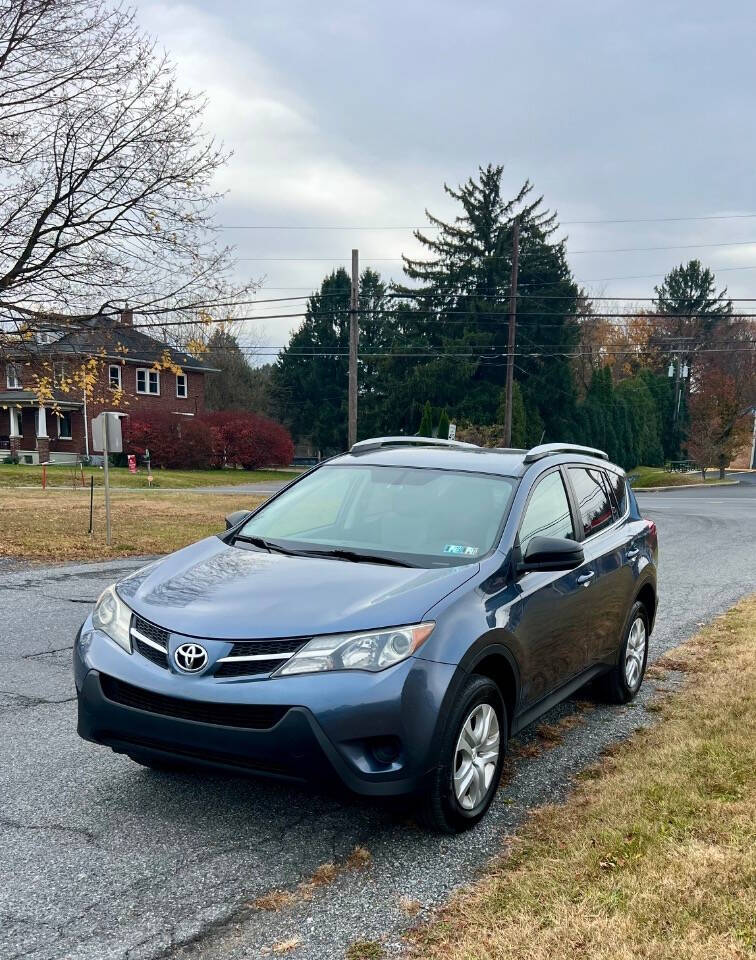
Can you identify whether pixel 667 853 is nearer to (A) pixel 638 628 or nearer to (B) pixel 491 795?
(B) pixel 491 795

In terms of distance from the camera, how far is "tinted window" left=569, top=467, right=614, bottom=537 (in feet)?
17.2

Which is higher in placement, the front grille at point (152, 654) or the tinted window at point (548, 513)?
the tinted window at point (548, 513)

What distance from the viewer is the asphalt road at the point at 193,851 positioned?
9.36ft

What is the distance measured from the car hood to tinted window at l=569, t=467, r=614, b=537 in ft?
5.18

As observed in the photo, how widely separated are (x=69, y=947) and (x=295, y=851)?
3.16ft

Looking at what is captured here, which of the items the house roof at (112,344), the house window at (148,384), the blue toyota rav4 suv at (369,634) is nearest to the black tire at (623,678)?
the blue toyota rav4 suv at (369,634)

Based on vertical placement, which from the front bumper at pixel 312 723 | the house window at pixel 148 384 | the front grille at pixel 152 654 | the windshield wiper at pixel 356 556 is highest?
the house window at pixel 148 384

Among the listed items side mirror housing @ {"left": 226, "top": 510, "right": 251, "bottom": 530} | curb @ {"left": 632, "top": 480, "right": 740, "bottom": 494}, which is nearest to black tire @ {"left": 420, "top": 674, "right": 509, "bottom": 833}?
side mirror housing @ {"left": 226, "top": 510, "right": 251, "bottom": 530}

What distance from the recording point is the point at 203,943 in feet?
9.18

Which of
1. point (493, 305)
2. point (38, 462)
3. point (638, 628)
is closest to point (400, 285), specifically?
point (493, 305)

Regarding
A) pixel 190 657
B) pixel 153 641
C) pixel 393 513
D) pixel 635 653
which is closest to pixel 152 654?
pixel 153 641

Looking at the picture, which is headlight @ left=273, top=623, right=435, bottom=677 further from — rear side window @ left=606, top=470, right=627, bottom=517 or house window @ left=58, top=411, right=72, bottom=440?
house window @ left=58, top=411, right=72, bottom=440

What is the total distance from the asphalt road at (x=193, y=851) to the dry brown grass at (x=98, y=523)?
7.79 m

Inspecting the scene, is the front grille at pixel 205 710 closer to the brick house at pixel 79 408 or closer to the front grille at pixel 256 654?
the front grille at pixel 256 654
